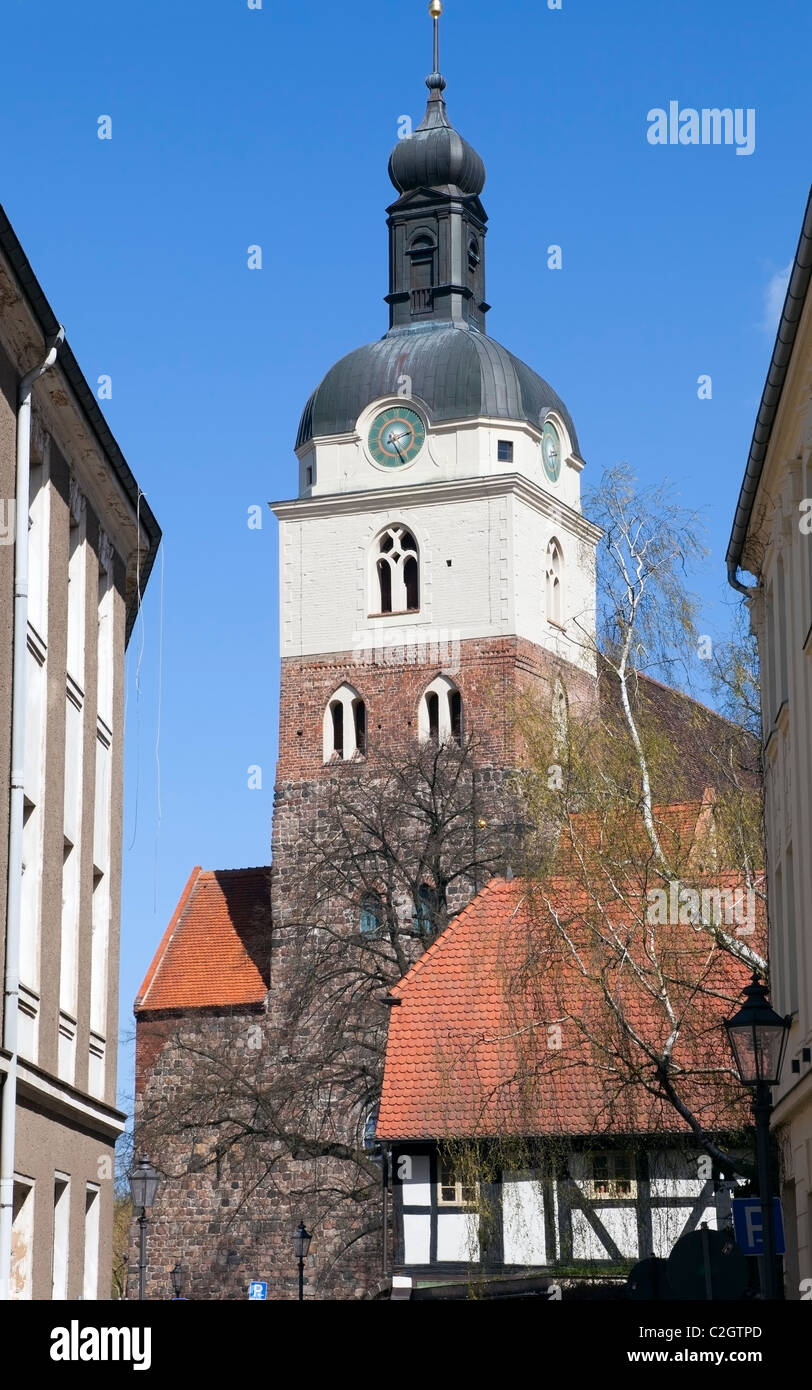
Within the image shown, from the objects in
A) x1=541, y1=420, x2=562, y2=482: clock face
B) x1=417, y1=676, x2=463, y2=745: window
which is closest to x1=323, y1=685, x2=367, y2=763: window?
x1=417, y1=676, x2=463, y2=745: window

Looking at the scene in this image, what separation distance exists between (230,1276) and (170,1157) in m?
2.79

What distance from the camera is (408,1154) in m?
30.5

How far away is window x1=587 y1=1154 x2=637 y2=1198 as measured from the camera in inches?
1131

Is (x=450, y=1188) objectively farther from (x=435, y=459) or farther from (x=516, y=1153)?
(x=435, y=459)

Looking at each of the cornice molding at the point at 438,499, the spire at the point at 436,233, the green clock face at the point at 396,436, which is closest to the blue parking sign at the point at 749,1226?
the cornice molding at the point at 438,499

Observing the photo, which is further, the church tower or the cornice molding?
the cornice molding

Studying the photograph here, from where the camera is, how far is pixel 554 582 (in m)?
53.7

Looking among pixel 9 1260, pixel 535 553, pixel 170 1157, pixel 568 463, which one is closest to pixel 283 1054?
pixel 170 1157

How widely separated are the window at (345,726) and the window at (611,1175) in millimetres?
22461

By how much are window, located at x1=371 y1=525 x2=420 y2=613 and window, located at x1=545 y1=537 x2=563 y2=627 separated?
2870 mm

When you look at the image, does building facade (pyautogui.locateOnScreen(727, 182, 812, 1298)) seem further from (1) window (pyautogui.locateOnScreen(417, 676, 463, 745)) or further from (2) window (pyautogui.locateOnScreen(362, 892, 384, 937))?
(1) window (pyautogui.locateOnScreen(417, 676, 463, 745))

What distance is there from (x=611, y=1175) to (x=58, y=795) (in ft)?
41.2

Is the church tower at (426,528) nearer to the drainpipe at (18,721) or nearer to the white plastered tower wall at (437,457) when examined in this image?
the white plastered tower wall at (437,457)
